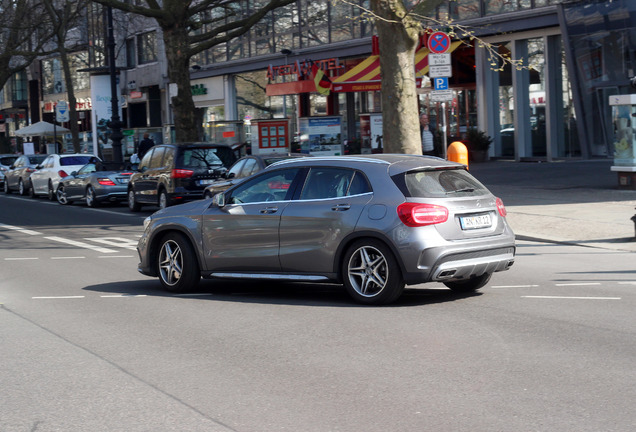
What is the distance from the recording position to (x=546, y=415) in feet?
17.7

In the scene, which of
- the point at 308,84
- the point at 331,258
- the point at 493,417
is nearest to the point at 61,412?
the point at 493,417

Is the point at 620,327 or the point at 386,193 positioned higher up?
the point at 386,193

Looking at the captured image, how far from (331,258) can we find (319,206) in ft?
1.80

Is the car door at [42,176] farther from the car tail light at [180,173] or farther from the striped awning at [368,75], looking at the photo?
the car tail light at [180,173]

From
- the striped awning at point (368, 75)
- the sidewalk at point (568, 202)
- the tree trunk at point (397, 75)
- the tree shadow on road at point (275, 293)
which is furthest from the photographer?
the striped awning at point (368, 75)

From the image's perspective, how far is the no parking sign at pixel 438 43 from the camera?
62.5 feet

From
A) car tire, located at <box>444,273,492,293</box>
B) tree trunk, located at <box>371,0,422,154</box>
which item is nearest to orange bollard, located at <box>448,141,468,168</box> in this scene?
tree trunk, located at <box>371,0,422,154</box>

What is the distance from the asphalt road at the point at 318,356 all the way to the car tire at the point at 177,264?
268 mm

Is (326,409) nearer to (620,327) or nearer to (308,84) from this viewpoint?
(620,327)

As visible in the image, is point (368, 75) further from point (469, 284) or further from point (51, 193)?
point (469, 284)

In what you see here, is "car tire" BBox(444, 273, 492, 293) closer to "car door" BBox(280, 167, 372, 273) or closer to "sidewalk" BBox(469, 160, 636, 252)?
"car door" BBox(280, 167, 372, 273)

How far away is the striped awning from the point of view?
107ft

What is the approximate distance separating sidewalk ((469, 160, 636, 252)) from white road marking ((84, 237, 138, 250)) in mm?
6414

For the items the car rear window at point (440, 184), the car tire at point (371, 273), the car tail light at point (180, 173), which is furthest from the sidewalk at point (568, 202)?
the car tail light at point (180, 173)
